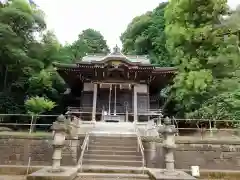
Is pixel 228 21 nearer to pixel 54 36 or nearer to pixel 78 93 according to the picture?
pixel 78 93

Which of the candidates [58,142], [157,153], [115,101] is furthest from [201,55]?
[58,142]

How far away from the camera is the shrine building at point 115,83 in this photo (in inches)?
592

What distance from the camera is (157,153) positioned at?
31.0 ft

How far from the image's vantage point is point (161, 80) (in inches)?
674

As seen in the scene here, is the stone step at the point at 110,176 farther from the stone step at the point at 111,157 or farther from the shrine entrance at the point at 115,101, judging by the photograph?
the shrine entrance at the point at 115,101

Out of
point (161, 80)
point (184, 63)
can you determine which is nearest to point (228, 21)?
point (184, 63)

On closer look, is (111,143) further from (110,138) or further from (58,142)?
(58,142)

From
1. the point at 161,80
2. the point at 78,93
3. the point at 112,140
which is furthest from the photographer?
the point at 78,93

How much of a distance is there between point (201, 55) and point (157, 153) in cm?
910

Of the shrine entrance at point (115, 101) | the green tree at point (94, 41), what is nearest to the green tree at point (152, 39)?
the shrine entrance at point (115, 101)

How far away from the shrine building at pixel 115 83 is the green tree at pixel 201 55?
1.57 m

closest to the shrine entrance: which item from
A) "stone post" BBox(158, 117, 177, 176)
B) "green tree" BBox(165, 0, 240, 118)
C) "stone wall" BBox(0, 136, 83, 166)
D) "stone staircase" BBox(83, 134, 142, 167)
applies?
"green tree" BBox(165, 0, 240, 118)

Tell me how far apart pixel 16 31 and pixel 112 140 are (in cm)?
1309

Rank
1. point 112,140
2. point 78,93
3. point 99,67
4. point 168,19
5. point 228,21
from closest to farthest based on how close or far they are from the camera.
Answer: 1. point 112,140
2. point 99,67
3. point 228,21
4. point 168,19
5. point 78,93
